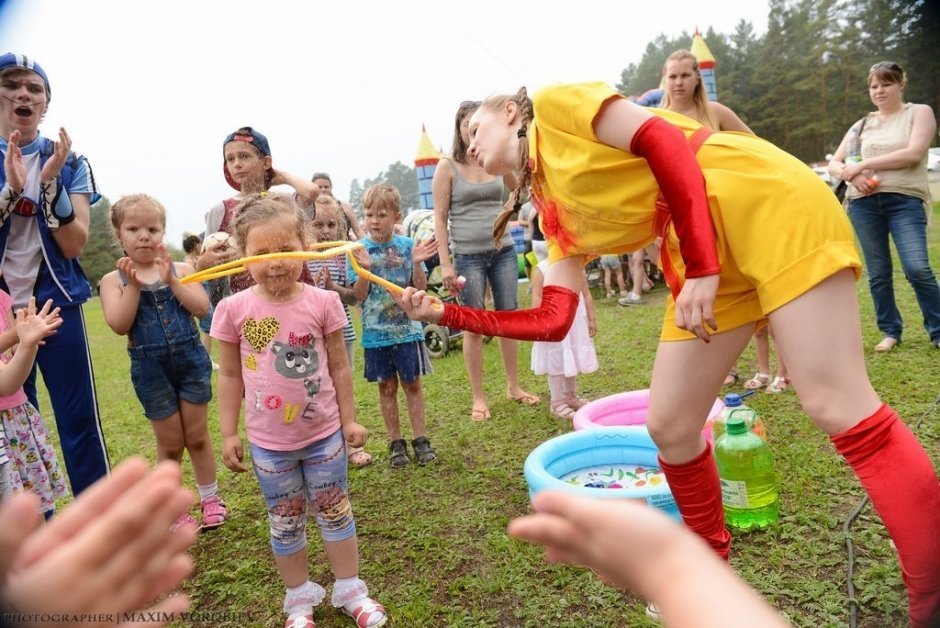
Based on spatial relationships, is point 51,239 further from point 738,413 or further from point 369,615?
point 738,413

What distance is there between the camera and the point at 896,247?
13.5 ft

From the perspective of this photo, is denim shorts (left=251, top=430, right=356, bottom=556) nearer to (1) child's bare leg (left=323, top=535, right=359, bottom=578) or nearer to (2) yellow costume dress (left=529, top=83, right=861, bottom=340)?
(1) child's bare leg (left=323, top=535, right=359, bottom=578)

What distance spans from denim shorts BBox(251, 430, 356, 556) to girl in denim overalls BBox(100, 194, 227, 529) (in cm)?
88

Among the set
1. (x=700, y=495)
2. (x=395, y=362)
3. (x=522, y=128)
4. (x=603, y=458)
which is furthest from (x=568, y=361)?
(x=522, y=128)

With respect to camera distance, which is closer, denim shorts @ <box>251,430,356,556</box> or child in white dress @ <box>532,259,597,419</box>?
denim shorts @ <box>251,430,356,556</box>

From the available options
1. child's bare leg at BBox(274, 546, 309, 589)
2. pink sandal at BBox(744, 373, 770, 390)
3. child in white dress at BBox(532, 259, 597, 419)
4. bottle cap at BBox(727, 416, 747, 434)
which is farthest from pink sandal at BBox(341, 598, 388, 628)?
pink sandal at BBox(744, 373, 770, 390)

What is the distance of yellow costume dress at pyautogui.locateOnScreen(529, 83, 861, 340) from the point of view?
1.57m

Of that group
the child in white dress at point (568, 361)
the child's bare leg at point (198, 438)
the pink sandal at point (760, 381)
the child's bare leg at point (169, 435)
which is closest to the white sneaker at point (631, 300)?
the child in white dress at point (568, 361)

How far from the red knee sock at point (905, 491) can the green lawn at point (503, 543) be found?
41cm

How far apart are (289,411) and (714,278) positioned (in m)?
Answer: 1.36

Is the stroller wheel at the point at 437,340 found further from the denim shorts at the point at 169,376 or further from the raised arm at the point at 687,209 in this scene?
the raised arm at the point at 687,209

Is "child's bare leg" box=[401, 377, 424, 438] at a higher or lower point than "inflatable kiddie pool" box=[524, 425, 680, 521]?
higher

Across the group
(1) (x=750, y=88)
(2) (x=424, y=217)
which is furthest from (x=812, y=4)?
(2) (x=424, y=217)

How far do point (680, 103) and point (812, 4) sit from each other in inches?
1135
